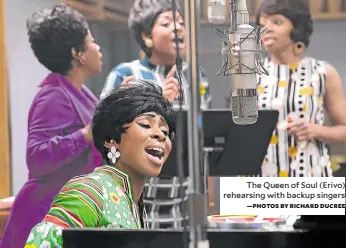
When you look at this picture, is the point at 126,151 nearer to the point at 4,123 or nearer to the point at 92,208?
the point at 92,208

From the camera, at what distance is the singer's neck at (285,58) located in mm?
2191

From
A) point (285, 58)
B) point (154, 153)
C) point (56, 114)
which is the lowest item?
point (154, 153)

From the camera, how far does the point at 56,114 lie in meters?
2.32

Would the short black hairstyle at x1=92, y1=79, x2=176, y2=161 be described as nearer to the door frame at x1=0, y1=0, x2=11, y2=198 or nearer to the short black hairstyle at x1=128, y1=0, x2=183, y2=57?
the short black hairstyle at x1=128, y1=0, x2=183, y2=57

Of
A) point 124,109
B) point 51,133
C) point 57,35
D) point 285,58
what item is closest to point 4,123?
point 51,133

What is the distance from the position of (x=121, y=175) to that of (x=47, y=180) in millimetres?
329

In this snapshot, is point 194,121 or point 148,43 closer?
point 194,121

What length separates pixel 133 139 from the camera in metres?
2.17

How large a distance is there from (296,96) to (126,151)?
0.61 m

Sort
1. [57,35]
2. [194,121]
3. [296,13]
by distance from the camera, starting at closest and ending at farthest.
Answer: [194,121] < [296,13] < [57,35]

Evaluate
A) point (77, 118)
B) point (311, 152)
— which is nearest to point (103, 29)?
point (77, 118)

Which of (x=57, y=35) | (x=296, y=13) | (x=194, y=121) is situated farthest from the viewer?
(x=57, y=35)

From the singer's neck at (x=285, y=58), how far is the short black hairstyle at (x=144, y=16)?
1.34 ft

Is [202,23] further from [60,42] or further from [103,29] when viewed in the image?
[60,42]
